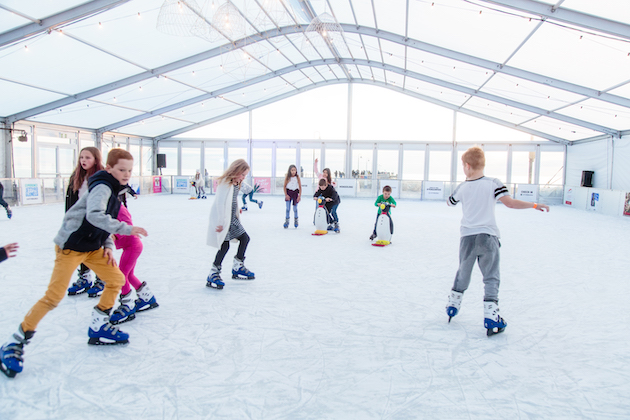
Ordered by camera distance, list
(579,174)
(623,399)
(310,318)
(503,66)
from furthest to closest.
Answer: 1. (579,174)
2. (503,66)
3. (310,318)
4. (623,399)

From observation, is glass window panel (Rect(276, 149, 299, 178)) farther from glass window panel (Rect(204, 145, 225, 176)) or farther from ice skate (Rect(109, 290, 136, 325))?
ice skate (Rect(109, 290, 136, 325))

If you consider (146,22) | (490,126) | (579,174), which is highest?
(146,22)

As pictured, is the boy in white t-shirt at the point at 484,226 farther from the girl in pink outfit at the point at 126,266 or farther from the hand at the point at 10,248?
the hand at the point at 10,248

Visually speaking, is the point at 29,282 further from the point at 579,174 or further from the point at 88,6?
the point at 579,174

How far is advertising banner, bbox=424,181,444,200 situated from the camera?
17.3 meters

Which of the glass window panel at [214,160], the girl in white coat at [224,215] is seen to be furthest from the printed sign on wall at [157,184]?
the girl in white coat at [224,215]

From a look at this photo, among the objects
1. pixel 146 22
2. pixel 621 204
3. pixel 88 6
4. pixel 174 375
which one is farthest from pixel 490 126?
pixel 174 375

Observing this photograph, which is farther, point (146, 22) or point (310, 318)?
point (146, 22)

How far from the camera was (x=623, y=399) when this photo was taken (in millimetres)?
1943

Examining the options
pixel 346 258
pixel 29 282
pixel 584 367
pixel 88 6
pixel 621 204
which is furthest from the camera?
pixel 621 204

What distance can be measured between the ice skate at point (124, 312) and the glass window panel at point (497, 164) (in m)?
18.4

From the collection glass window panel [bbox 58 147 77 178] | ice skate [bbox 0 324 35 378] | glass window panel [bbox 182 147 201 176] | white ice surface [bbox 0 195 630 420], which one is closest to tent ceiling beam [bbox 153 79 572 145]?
glass window panel [bbox 182 147 201 176]

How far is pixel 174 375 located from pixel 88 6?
880 centimetres

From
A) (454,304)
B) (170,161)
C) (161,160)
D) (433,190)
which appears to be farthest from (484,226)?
(170,161)
